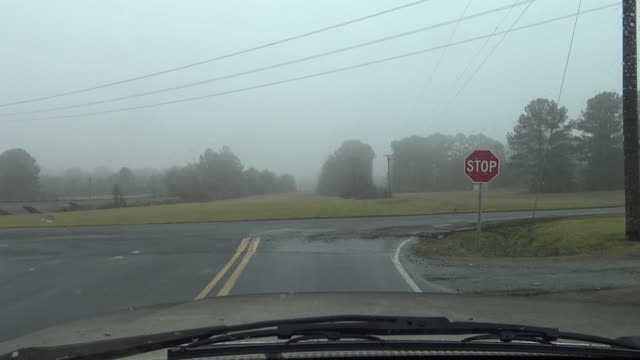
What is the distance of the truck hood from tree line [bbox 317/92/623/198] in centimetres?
6340

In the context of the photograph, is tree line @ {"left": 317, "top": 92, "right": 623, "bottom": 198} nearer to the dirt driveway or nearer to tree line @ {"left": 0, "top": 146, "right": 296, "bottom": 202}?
tree line @ {"left": 0, "top": 146, "right": 296, "bottom": 202}

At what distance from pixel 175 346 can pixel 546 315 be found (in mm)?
3152

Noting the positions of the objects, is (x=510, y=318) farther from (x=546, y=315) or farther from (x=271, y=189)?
(x=271, y=189)

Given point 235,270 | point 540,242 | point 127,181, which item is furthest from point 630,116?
point 127,181

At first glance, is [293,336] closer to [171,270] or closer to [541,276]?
[541,276]

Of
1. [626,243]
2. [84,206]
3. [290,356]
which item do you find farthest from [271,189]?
[290,356]

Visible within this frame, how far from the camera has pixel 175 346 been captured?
3.47 m

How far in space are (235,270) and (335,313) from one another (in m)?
9.11

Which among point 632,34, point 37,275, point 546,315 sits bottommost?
point 37,275

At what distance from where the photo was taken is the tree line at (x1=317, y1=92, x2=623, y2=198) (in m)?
71.1

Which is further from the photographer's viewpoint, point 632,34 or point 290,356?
point 632,34

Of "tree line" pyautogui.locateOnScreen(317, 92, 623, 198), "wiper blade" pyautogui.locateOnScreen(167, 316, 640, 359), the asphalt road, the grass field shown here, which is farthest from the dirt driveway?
"tree line" pyautogui.locateOnScreen(317, 92, 623, 198)

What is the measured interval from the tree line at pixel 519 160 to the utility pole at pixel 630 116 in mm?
51491

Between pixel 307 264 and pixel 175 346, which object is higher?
pixel 175 346
